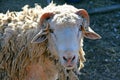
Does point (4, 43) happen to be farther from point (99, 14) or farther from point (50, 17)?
point (99, 14)

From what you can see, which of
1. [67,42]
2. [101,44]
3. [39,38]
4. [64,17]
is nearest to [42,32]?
[39,38]

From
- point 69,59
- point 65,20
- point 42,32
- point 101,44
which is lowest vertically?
point 101,44

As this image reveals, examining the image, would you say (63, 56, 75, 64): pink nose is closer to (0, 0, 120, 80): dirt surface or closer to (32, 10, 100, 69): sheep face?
(32, 10, 100, 69): sheep face

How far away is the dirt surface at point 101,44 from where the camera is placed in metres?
6.79

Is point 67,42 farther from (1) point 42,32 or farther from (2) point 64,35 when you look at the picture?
(1) point 42,32

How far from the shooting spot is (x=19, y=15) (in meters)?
5.00

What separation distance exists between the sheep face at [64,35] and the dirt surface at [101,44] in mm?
2282

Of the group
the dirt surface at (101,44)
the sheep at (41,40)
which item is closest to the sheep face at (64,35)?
the sheep at (41,40)

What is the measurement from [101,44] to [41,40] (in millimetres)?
3166

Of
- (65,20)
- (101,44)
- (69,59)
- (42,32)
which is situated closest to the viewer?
(69,59)

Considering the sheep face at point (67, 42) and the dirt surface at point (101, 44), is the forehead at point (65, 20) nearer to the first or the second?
the sheep face at point (67, 42)

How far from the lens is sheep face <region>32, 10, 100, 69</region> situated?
416 cm

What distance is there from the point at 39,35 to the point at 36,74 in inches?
25.5

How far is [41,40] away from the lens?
4520 mm
